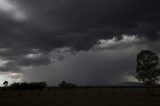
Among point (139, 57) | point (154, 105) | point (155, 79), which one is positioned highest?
point (139, 57)

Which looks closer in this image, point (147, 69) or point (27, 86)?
point (147, 69)

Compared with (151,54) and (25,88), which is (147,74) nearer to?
(151,54)

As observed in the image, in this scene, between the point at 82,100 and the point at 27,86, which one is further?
the point at 27,86

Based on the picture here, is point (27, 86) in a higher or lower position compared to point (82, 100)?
higher

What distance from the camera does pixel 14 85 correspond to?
143125 millimetres

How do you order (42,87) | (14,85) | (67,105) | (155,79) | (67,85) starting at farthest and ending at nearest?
(67,85) < (42,87) < (14,85) < (155,79) < (67,105)

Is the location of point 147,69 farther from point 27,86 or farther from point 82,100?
point 27,86

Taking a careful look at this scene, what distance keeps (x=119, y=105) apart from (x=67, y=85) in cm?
14969

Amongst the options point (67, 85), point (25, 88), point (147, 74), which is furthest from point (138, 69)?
point (67, 85)

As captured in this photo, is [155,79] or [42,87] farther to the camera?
[42,87]

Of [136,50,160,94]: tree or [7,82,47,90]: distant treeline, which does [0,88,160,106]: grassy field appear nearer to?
[136,50,160,94]: tree

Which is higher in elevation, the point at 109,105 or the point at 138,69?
the point at 138,69

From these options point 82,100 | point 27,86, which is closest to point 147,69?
point 82,100

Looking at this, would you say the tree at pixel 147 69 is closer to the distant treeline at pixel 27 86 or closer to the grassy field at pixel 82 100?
the grassy field at pixel 82 100
